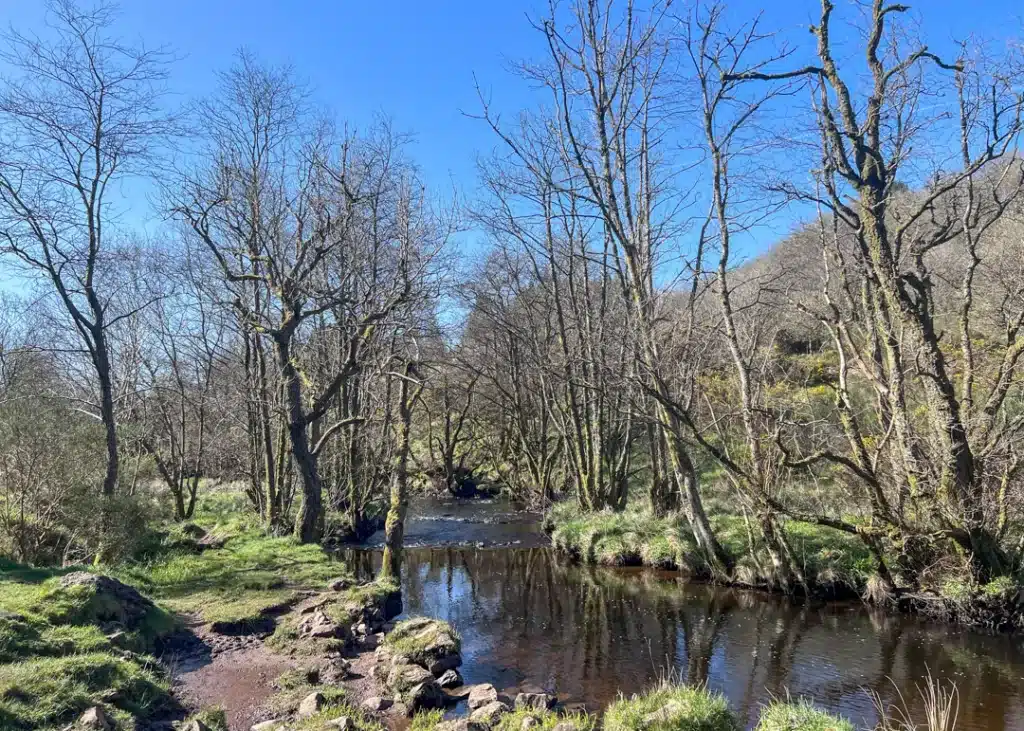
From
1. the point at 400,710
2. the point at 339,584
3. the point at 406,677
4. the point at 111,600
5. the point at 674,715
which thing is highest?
the point at 111,600

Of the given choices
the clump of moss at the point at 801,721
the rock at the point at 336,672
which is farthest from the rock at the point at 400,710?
the clump of moss at the point at 801,721

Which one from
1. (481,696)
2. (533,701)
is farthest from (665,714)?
(481,696)

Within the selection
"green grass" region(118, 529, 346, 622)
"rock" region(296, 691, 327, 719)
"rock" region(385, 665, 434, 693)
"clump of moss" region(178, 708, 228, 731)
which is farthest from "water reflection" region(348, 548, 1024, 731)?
"clump of moss" region(178, 708, 228, 731)

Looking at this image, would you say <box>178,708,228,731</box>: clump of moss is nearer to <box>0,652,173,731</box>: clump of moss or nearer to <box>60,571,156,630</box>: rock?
<box>0,652,173,731</box>: clump of moss

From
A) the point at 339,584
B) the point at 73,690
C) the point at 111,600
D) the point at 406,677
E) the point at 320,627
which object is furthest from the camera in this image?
the point at 339,584

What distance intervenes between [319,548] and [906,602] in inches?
414

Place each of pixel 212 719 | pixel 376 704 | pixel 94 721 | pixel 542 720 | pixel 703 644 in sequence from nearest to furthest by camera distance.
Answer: pixel 94 721, pixel 212 719, pixel 542 720, pixel 376 704, pixel 703 644

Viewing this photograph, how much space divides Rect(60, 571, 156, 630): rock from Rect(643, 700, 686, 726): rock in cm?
597

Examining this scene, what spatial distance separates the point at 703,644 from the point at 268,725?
20.4ft

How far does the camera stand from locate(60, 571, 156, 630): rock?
24.9 feet

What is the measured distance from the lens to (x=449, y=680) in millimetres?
7477

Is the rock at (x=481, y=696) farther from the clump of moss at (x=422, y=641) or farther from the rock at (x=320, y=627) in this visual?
the rock at (x=320, y=627)

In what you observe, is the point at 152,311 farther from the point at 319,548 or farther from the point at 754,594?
the point at 754,594

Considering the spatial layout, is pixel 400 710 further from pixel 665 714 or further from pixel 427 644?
pixel 665 714
